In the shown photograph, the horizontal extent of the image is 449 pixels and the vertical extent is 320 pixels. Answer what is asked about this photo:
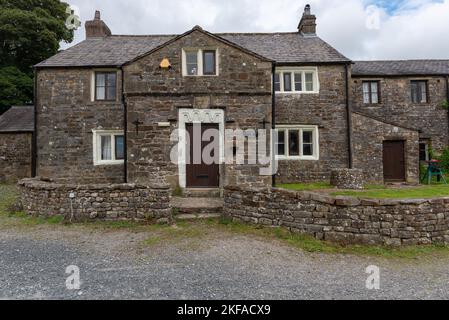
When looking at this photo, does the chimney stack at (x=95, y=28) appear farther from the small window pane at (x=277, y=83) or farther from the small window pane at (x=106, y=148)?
the small window pane at (x=277, y=83)

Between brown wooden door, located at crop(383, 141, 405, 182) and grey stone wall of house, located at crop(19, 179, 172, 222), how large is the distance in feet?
42.3

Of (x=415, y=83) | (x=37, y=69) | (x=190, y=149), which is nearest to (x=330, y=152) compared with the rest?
(x=190, y=149)

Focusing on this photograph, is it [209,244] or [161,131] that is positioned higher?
[161,131]

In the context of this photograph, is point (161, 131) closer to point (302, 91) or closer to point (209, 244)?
point (209, 244)

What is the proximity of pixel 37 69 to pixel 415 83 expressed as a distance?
22085 millimetres

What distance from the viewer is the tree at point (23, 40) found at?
23.0 metres

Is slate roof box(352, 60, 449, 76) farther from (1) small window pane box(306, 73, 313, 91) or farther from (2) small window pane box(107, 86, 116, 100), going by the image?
(2) small window pane box(107, 86, 116, 100)

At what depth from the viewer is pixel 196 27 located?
1030 centimetres

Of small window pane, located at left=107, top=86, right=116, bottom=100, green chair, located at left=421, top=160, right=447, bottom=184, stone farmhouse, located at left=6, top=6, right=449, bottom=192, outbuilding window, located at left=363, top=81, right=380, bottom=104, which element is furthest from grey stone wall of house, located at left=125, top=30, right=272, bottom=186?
green chair, located at left=421, top=160, right=447, bottom=184

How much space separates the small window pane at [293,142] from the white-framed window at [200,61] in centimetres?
564

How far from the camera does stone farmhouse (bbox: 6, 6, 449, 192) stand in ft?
32.4

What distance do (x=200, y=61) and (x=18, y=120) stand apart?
15046 millimetres

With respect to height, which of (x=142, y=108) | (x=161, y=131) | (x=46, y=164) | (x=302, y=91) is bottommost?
(x=46, y=164)

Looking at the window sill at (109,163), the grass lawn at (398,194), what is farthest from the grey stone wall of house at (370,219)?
the window sill at (109,163)
